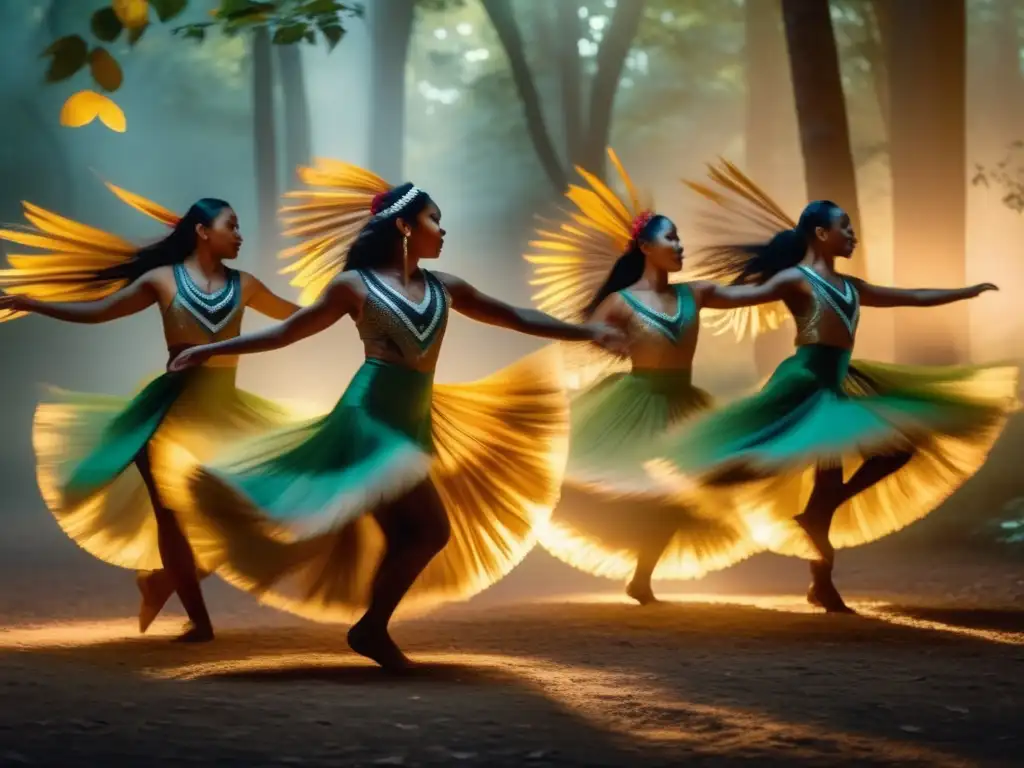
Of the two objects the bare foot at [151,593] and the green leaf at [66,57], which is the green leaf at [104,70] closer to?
the green leaf at [66,57]

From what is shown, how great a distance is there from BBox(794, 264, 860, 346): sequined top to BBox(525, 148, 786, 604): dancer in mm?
287

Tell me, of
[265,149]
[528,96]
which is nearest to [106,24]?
[528,96]

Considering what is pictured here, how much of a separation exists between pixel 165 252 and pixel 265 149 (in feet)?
34.3

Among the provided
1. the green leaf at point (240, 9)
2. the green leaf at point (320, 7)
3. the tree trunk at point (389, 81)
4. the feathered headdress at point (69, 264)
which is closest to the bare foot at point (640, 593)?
the feathered headdress at point (69, 264)

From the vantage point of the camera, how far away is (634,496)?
5465 mm

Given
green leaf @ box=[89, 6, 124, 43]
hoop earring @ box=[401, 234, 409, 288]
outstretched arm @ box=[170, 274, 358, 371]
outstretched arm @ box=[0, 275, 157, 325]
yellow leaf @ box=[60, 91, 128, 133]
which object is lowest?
outstretched arm @ box=[170, 274, 358, 371]

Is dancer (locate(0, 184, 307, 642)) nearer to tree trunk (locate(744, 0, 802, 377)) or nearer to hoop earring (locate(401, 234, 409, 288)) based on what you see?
hoop earring (locate(401, 234, 409, 288))

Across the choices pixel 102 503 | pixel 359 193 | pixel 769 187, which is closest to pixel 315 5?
pixel 359 193

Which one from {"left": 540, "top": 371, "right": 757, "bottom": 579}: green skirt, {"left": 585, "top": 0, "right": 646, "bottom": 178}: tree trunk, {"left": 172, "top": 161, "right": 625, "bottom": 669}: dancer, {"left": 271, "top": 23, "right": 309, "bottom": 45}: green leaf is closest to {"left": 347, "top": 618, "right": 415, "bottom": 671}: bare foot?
{"left": 172, "top": 161, "right": 625, "bottom": 669}: dancer

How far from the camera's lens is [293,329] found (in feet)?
14.7

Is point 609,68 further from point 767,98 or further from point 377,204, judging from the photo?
point 377,204

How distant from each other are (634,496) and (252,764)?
8.36ft

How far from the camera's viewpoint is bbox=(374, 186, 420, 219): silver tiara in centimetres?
462

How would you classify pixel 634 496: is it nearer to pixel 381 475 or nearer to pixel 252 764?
pixel 381 475
